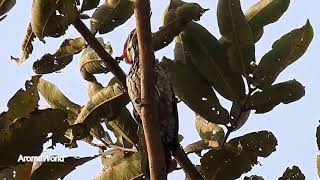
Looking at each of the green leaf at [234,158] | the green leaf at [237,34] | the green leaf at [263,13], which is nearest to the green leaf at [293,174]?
the green leaf at [234,158]

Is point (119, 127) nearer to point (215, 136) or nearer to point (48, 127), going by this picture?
point (215, 136)

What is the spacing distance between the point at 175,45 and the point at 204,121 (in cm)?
34

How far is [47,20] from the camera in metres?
2.25

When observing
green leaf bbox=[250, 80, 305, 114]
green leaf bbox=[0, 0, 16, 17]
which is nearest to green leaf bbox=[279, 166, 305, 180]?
green leaf bbox=[250, 80, 305, 114]

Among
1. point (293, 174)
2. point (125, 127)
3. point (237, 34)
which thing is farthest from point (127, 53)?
point (293, 174)

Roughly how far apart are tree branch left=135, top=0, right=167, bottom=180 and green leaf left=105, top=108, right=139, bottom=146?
700 millimetres

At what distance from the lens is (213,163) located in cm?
239

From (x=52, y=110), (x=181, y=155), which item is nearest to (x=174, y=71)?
(x=181, y=155)

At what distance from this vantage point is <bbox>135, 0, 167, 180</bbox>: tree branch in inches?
70.7

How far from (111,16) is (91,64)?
0.65 ft

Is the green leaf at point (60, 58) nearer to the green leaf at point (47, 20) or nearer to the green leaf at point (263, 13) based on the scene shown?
the green leaf at point (47, 20)

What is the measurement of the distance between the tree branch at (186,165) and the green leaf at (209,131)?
14cm

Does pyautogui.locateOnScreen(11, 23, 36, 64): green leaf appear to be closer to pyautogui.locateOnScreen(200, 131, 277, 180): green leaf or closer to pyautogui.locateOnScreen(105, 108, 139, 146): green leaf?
pyautogui.locateOnScreen(105, 108, 139, 146): green leaf

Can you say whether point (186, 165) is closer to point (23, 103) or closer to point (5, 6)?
point (23, 103)
